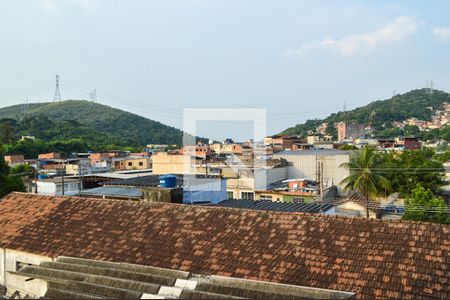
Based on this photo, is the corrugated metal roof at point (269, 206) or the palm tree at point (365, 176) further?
the palm tree at point (365, 176)

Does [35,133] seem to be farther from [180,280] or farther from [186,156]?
[180,280]

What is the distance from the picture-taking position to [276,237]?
900 centimetres

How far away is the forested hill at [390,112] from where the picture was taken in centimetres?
14888

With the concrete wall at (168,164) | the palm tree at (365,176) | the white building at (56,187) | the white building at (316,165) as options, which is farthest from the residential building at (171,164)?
the palm tree at (365,176)

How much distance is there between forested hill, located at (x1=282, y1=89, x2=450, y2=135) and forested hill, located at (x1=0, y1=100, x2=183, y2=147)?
57.3 m

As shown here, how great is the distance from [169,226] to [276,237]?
289 cm

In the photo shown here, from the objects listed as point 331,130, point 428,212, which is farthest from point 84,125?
point 428,212

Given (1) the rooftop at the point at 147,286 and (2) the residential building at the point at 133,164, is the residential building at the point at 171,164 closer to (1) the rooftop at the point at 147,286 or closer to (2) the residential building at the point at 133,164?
(2) the residential building at the point at 133,164

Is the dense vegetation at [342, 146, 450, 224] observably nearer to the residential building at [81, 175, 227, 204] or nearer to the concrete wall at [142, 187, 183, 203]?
the residential building at [81, 175, 227, 204]

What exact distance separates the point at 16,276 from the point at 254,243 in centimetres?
598

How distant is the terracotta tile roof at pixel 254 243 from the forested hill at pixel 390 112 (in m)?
132

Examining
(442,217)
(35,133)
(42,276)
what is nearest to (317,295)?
(42,276)

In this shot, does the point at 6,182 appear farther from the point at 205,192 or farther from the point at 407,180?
the point at 407,180

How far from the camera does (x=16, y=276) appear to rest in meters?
9.73
